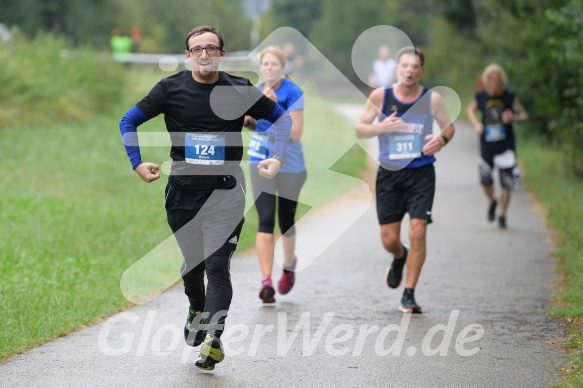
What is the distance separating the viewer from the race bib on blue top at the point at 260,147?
9375 mm

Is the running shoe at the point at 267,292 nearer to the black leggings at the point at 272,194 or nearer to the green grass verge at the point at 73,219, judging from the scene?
the black leggings at the point at 272,194

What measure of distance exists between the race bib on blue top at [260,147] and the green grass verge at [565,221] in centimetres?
273

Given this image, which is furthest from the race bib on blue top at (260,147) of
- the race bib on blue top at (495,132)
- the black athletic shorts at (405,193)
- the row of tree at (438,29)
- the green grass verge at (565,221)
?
the race bib on blue top at (495,132)

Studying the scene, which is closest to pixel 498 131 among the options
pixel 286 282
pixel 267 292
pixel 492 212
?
pixel 492 212

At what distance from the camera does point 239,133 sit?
702cm

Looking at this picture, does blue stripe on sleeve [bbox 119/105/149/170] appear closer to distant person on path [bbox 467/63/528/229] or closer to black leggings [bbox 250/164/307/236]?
black leggings [bbox 250/164/307/236]

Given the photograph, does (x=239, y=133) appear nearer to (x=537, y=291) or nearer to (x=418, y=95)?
(x=418, y=95)

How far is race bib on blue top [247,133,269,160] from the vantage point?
9375mm

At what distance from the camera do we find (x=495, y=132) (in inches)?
588

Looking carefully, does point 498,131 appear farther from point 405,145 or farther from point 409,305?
point 409,305

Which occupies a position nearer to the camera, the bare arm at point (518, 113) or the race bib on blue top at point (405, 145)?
the race bib on blue top at point (405, 145)

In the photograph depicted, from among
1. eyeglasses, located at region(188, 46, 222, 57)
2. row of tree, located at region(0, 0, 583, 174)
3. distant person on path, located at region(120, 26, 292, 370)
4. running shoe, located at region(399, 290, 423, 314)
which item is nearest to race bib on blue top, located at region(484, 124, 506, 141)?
row of tree, located at region(0, 0, 583, 174)

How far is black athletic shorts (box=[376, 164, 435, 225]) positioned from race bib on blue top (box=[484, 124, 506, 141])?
5.91 meters

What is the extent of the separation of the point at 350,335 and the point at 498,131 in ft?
25.1
